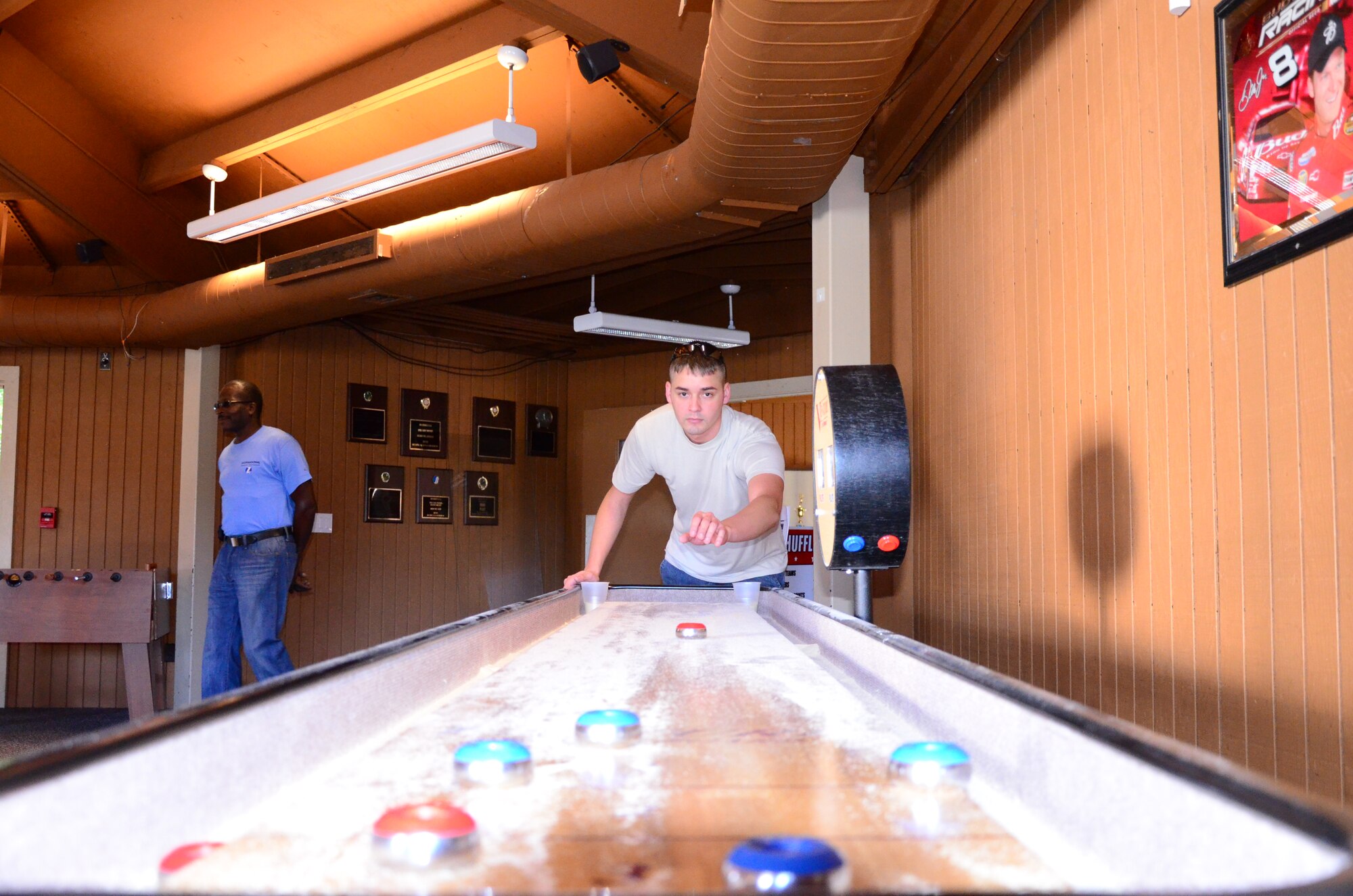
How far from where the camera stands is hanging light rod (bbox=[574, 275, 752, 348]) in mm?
5570

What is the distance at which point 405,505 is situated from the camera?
24.1ft

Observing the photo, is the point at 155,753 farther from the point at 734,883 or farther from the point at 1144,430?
the point at 1144,430

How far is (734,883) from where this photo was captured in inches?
23.6

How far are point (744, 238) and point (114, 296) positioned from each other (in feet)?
13.4

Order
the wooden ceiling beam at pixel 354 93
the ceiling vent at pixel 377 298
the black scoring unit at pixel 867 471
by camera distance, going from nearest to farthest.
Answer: the black scoring unit at pixel 867 471
the wooden ceiling beam at pixel 354 93
the ceiling vent at pixel 377 298

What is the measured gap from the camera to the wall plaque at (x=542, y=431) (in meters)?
8.18

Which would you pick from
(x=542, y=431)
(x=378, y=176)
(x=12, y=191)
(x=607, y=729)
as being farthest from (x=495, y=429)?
(x=607, y=729)

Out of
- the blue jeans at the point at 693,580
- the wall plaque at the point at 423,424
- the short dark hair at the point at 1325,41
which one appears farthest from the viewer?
the wall plaque at the point at 423,424

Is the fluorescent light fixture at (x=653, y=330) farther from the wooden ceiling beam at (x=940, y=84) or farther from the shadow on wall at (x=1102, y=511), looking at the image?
the shadow on wall at (x=1102, y=511)

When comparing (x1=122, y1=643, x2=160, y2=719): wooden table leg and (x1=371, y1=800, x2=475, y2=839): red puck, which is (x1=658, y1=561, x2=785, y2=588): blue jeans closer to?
(x1=371, y1=800, x2=475, y2=839): red puck

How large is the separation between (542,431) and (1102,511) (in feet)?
20.5

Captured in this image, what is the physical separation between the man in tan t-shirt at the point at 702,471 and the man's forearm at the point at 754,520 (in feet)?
0.31

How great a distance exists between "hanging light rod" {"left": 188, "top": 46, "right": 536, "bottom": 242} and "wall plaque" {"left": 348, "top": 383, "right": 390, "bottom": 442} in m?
2.40

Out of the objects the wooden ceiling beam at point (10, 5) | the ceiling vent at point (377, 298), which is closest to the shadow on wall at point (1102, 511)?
the ceiling vent at point (377, 298)
